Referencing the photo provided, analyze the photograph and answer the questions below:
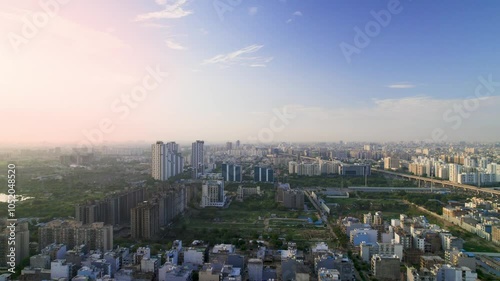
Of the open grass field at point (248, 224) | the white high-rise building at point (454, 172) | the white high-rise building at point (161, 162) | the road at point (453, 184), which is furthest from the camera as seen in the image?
the white high-rise building at point (161, 162)

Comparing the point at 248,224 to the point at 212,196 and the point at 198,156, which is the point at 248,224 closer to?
the point at 212,196

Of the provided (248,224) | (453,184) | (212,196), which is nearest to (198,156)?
(212,196)

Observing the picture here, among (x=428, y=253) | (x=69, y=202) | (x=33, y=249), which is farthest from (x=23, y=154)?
(x=428, y=253)

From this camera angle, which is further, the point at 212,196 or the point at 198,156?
the point at 198,156

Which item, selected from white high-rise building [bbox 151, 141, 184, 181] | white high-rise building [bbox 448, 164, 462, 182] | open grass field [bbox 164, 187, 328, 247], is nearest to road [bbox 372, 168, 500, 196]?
white high-rise building [bbox 448, 164, 462, 182]

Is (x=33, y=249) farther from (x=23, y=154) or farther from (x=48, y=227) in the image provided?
(x=23, y=154)

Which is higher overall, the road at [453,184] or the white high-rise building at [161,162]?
the white high-rise building at [161,162]

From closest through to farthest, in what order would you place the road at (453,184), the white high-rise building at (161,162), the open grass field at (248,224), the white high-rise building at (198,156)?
the open grass field at (248,224) < the road at (453,184) < the white high-rise building at (161,162) < the white high-rise building at (198,156)

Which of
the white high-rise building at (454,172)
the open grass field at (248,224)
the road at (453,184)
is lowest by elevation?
the open grass field at (248,224)

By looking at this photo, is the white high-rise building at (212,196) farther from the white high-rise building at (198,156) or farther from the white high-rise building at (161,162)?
the white high-rise building at (198,156)

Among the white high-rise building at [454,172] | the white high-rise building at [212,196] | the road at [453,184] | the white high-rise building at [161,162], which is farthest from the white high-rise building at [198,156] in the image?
the white high-rise building at [454,172]

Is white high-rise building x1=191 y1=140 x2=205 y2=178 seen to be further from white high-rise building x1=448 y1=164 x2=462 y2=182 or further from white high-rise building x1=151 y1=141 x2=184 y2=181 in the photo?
white high-rise building x1=448 y1=164 x2=462 y2=182

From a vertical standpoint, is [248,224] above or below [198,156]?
below
